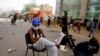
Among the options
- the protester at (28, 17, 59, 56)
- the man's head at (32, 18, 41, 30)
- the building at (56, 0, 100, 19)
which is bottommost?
the building at (56, 0, 100, 19)

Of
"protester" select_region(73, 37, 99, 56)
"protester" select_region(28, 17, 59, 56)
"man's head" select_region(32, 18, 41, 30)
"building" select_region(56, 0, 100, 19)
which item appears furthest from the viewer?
"building" select_region(56, 0, 100, 19)

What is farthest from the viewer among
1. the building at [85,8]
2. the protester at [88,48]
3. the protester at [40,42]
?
the building at [85,8]

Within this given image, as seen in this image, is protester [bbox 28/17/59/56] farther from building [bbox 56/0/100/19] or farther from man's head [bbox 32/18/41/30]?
Result: building [bbox 56/0/100/19]

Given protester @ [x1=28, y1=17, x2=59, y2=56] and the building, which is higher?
protester @ [x1=28, y1=17, x2=59, y2=56]

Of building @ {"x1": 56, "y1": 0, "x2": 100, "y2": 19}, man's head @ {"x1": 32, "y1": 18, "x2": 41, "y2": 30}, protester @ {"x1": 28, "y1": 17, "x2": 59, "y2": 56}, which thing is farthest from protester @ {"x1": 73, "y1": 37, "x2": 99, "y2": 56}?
building @ {"x1": 56, "y1": 0, "x2": 100, "y2": 19}

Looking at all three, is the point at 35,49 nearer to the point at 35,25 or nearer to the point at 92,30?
the point at 35,25

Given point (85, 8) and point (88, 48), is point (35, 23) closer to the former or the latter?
point (88, 48)

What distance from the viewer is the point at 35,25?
25.4 feet

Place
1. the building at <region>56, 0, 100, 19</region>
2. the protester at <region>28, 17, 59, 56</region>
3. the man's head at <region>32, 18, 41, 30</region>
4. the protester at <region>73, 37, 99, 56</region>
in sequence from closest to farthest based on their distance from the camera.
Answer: the protester at <region>73, 37, 99, 56</region>
the protester at <region>28, 17, 59, 56</region>
the man's head at <region>32, 18, 41, 30</region>
the building at <region>56, 0, 100, 19</region>

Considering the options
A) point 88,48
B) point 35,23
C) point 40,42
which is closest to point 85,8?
Answer: point 35,23

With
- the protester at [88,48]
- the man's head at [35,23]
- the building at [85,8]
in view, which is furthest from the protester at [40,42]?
the building at [85,8]

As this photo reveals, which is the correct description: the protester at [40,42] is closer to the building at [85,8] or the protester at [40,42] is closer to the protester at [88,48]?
the protester at [88,48]

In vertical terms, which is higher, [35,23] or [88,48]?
[35,23]

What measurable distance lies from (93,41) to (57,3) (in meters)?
62.4
